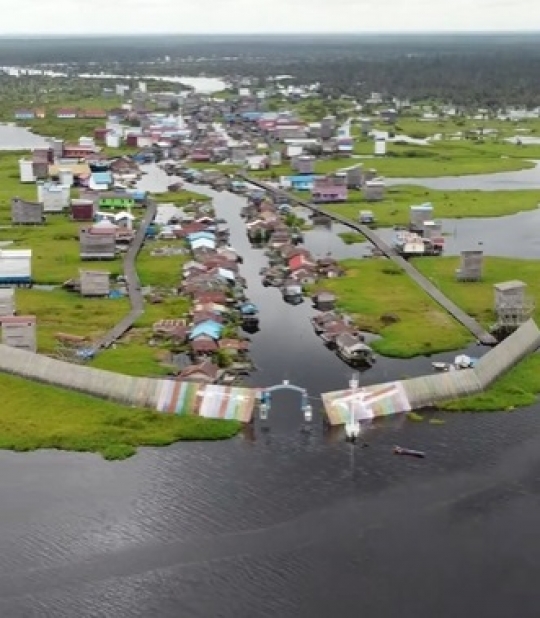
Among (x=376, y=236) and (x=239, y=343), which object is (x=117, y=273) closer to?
(x=239, y=343)

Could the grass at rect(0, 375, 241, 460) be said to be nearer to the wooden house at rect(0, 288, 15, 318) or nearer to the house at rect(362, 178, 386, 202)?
the wooden house at rect(0, 288, 15, 318)

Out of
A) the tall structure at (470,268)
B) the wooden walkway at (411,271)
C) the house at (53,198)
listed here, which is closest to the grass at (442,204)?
the wooden walkway at (411,271)

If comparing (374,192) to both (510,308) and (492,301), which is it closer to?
(492,301)

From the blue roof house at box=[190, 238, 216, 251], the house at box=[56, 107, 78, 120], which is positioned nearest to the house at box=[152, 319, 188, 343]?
the blue roof house at box=[190, 238, 216, 251]

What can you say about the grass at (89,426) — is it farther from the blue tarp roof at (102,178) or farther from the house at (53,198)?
the blue tarp roof at (102,178)

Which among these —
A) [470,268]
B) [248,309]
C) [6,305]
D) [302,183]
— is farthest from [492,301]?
[302,183]

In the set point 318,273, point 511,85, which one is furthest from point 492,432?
point 511,85
